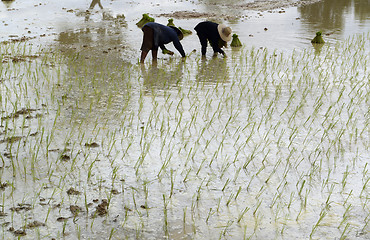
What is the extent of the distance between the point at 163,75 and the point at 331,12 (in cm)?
990

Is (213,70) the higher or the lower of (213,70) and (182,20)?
the lower

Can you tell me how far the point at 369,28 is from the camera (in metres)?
11.1

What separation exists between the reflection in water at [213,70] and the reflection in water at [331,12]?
4.46 metres

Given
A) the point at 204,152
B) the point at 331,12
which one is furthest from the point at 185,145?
the point at 331,12

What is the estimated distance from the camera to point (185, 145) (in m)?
4.08

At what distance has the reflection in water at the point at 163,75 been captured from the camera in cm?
622

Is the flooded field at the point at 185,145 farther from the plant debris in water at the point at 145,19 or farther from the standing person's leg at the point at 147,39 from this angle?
the plant debris in water at the point at 145,19

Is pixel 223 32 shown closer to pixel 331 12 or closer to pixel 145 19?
pixel 145 19

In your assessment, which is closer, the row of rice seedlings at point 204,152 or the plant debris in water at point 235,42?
the row of rice seedlings at point 204,152

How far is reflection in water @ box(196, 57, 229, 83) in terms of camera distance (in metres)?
6.55

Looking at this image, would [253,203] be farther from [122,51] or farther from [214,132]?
[122,51]

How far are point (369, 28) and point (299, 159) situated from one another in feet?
27.5

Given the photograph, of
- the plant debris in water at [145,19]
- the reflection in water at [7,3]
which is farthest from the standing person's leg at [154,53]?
the reflection in water at [7,3]

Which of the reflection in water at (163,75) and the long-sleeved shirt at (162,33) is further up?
the long-sleeved shirt at (162,33)
